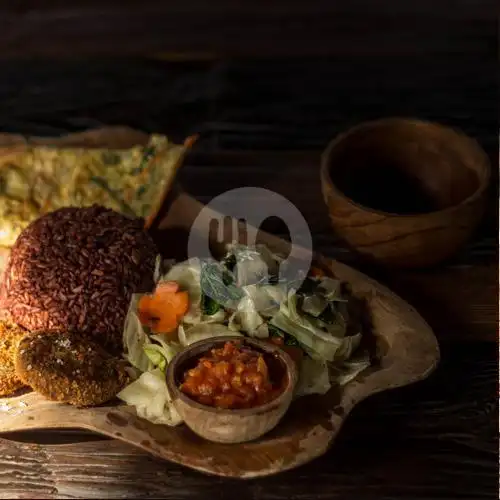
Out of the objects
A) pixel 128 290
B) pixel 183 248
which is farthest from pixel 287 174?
pixel 128 290

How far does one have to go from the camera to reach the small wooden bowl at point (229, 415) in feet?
9.41

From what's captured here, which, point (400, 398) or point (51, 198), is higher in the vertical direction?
point (51, 198)

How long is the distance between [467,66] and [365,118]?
87 centimetres

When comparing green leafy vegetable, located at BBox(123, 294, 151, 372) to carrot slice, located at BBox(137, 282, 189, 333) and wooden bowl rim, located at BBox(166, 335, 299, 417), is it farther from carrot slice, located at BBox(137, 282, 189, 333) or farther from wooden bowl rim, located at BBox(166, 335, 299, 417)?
wooden bowl rim, located at BBox(166, 335, 299, 417)

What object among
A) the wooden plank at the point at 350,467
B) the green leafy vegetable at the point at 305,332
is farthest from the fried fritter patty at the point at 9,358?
the green leafy vegetable at the point at 305,332

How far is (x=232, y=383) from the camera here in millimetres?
2941

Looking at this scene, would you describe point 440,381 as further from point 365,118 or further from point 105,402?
point 365,118

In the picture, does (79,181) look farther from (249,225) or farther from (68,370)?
(68,370)

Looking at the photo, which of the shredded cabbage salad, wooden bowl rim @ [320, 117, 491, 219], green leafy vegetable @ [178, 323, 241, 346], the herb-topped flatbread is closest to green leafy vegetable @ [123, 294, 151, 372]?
the shredded cabbage salad

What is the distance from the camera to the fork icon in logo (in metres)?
3.45

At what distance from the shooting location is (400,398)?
3301mm

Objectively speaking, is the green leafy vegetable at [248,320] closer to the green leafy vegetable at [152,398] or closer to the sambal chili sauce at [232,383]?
the sambal chili sauce at [232,383]

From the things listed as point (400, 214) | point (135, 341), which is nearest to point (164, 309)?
point (135, 341)

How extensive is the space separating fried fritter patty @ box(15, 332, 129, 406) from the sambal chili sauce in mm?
273
